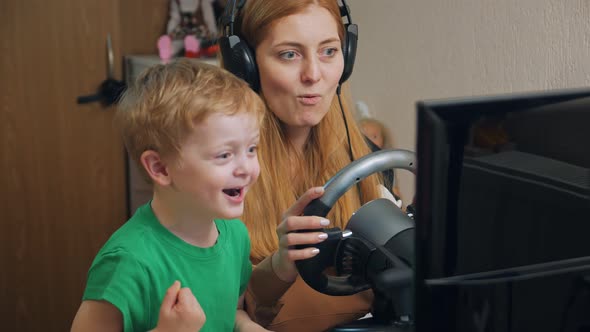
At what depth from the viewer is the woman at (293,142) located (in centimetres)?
101

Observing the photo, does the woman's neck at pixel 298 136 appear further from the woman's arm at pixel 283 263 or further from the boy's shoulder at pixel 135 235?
the boy's shoulder at pixel 135 235

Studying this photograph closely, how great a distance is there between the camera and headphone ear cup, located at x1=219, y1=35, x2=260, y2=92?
42.9 inches

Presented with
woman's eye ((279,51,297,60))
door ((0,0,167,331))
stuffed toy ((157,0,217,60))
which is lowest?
door ((0,0,167,331))

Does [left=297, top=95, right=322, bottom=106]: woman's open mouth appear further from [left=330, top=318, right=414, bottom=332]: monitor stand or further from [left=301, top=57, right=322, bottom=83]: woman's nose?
[left=330, top=318, right=414, bottom=332]: monitor stand

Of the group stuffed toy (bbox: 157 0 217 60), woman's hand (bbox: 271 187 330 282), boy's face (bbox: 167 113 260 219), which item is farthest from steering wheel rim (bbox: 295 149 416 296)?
stuffed toy (bbox: 157 0 217 60)

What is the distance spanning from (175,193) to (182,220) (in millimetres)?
41

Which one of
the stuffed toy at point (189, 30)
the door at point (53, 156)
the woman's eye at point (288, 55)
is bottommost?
the door at point (53, 156)

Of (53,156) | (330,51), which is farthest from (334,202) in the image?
(53,156)

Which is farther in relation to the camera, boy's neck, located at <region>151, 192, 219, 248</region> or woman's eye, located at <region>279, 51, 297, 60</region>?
woman's eye, located at <region>279, 51, 297, 60</region>

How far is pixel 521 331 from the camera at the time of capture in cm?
62

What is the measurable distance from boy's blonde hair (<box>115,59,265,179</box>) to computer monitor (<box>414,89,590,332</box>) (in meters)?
0.31

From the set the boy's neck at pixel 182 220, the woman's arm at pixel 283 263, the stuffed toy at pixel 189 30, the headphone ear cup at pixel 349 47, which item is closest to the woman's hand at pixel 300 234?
the woman's arm at pixel 283 263

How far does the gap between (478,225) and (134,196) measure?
2247mm

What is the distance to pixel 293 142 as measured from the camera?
46.1 inches
